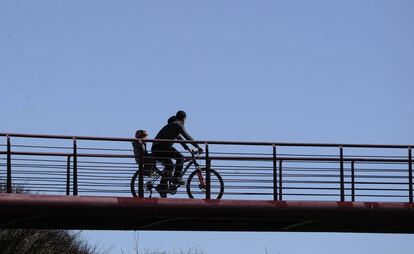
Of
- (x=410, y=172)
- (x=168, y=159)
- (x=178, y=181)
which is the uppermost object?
(x=168, y=159)

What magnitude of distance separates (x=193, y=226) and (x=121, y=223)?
1558 mm

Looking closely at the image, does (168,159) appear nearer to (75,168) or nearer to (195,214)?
(195,214)

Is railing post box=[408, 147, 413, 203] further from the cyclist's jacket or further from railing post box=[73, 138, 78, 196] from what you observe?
railing post box=[73, 138, 78, 196]

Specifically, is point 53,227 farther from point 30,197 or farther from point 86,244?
point 86,244

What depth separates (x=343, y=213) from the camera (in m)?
25.8

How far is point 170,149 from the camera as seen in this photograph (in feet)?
86.1

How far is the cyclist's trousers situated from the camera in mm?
26078

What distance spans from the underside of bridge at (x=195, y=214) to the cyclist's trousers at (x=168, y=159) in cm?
95

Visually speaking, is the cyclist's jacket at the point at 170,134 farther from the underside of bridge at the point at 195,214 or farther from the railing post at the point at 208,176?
the underside of bridge at the point at 195,214

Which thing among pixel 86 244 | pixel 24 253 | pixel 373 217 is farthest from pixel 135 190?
pixel 86 244

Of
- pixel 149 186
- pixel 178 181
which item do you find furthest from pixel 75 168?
pixel 178 181

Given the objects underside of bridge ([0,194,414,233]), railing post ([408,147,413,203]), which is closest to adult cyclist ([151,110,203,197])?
underside of bridge ([0,194,414,233])

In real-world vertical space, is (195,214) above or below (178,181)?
below

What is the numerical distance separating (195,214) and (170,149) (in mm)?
1794
